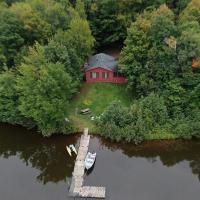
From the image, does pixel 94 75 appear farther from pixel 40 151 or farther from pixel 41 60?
pixel 40 151

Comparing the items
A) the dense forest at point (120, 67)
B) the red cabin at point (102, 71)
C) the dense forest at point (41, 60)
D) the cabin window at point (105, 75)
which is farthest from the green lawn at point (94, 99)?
the dense forest at point (41, 60)

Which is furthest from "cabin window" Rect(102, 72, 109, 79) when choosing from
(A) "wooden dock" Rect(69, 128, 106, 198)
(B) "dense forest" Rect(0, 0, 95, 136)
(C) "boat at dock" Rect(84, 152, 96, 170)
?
(C) "boat at dock" Rect(84, 152, 96, 170)

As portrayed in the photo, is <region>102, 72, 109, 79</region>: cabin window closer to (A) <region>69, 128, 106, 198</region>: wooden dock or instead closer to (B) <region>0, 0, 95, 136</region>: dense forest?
(B) <region>0, 0, 95, 136</region>: dense forest

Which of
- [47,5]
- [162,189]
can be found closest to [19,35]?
[47,5]

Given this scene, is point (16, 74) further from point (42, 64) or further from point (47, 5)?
point (47, 5)

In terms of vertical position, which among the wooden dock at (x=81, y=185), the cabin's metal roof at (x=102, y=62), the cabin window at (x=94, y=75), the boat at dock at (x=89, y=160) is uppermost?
the cabin's metal roof at (x=102, y=62)

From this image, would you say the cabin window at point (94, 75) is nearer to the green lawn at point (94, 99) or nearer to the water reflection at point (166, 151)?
the green lawn at point (94, 99)

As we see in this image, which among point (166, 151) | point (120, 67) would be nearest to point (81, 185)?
point (166, 151)
